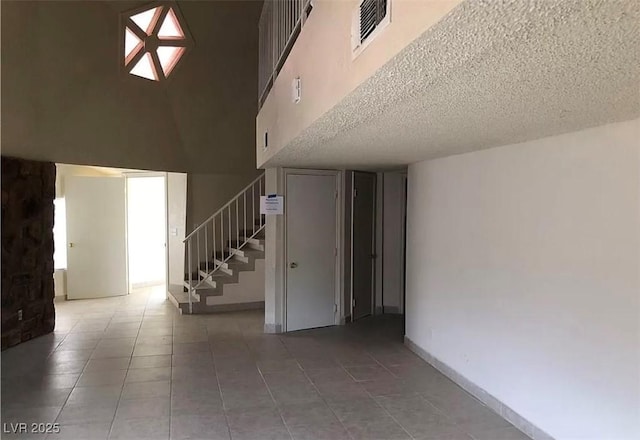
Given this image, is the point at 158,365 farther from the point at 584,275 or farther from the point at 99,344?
the point at 584,275

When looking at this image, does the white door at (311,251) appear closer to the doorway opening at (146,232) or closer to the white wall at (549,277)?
the white wall at (549,277)

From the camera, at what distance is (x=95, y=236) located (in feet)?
26.0

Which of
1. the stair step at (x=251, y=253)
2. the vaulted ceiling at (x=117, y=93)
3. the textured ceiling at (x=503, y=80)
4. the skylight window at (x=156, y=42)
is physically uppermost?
the skylight window at (x=156, y=42)

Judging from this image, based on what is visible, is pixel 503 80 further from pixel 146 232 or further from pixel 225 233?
pixel 146 232

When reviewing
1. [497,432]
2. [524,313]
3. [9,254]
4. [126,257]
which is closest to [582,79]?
[524,313]

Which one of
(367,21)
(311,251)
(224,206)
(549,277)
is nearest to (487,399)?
(549,277)

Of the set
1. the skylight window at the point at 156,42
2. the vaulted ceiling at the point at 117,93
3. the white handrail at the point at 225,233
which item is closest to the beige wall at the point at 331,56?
the vaulted ceiling at the point at 117,93

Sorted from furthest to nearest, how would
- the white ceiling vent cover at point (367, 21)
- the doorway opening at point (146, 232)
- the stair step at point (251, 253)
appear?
the doorway opening at point (146, 232) < the stair step at point (251, 253) < the white ceiling vent cover at point (367, 21)

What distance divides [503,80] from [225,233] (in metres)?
6.63

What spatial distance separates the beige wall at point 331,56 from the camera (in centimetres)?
138

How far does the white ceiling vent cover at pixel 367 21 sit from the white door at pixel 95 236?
7.08 meters

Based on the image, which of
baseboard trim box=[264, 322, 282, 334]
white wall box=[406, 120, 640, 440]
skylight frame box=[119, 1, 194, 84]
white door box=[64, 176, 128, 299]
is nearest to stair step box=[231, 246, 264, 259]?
baseboard trim box=[264, 322, 282, 334]

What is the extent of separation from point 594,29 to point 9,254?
5.80m

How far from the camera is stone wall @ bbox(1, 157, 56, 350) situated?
16.9 ft
